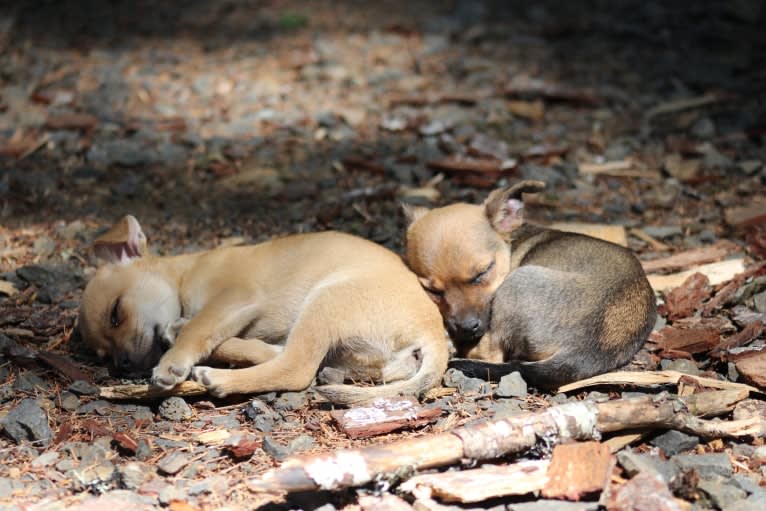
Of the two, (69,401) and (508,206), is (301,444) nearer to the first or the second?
(69,401)

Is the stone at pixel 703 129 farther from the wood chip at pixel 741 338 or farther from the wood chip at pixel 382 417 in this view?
the wood chip at pixel 382 417

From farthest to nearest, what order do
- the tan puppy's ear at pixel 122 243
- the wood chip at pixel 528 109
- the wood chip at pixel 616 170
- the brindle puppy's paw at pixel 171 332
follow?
the wood chip at pixel 528 109 → the wood chip at pixel 616 170 → the tan puppy's ear at pixel 122 243 → the brindle puppy's paw at pixel 171 332

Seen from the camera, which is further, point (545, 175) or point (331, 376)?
point (545, 175)

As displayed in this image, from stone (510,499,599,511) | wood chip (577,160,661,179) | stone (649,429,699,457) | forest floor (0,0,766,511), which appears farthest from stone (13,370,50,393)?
wood chip (577,160,661,179)

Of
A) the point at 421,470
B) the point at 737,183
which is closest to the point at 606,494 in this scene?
the point at 421,470

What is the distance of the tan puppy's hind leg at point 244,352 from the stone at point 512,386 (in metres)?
1.33

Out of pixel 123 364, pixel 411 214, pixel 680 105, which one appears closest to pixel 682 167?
pixel 680 105

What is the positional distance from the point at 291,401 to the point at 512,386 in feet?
3.97

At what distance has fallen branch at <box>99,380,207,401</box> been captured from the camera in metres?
4.40

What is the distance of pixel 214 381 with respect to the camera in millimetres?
4395

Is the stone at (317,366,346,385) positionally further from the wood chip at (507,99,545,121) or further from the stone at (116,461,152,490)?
the wood chip at (507,99,545,121)

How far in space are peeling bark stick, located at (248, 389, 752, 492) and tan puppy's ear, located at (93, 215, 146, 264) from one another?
8.00ft

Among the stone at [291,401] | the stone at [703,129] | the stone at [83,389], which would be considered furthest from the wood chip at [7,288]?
the stone at [703,129]

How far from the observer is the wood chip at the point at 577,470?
348cm
